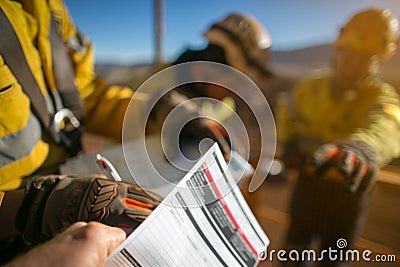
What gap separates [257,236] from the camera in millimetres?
452

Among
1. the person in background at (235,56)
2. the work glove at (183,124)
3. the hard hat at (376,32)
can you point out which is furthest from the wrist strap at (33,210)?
the hard hat at (376,32)

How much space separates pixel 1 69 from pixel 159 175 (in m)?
0.26

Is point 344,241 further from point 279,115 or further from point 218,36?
point 218,36

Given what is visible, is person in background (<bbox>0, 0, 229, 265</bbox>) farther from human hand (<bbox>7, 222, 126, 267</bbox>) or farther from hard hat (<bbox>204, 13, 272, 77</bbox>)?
hard hat (<bbox>204, 13, 272, 77</bbox>)

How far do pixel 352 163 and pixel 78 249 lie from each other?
1.27 ft

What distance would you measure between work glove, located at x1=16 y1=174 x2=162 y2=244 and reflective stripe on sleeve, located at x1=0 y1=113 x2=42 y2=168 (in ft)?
0.20

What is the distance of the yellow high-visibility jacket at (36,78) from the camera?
432 mm

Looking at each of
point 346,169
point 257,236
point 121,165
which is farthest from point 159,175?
point 346,169

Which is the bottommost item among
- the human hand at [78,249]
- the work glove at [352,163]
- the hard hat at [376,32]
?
the work glove at [352,163]

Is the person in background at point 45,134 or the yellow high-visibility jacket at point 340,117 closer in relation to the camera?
the person in background at point 45,134

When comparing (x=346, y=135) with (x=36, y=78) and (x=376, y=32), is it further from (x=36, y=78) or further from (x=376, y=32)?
(x=36, y=78)

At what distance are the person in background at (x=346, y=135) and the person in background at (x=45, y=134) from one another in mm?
193

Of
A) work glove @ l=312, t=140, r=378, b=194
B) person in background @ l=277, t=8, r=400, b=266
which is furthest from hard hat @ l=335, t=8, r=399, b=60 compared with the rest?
work glove @ l=312, t=140, r=378, b=194

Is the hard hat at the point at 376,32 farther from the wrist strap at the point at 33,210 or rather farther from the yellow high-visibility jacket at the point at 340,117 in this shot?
the wrist strap at the point at 33,210
